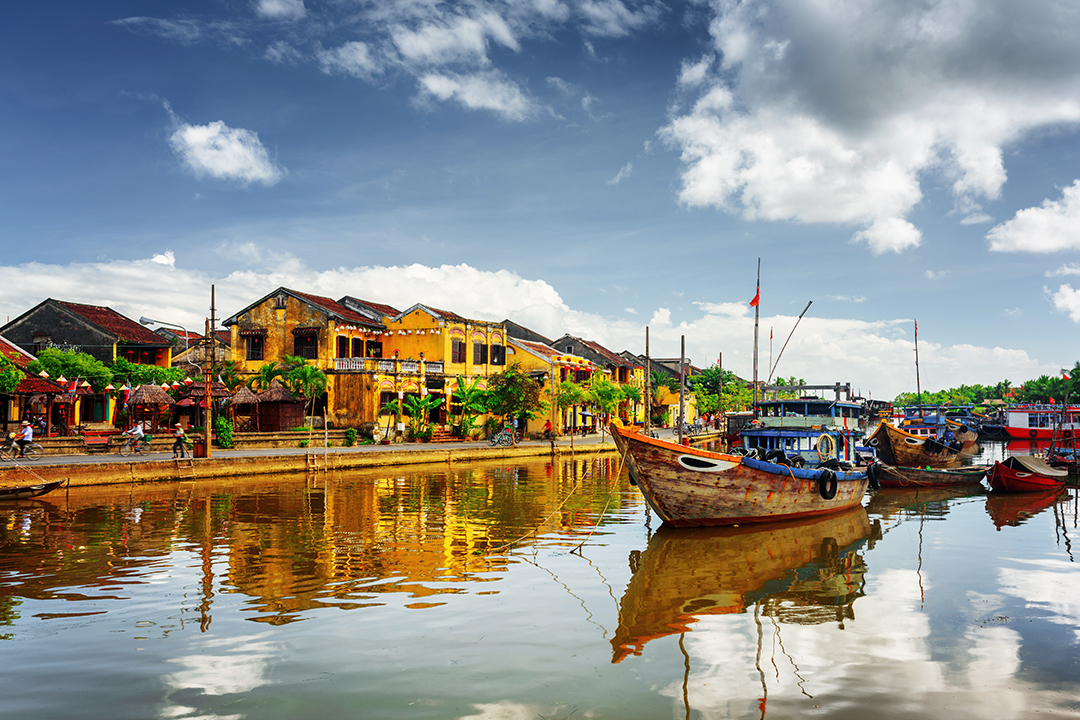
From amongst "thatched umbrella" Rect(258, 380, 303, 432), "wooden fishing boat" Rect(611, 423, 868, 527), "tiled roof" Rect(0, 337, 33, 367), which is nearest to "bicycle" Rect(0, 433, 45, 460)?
"tiled roof" Rect(0, 337, 33, 367)

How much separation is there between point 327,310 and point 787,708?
41503mm

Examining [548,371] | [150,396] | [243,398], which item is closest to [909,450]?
[548,371]

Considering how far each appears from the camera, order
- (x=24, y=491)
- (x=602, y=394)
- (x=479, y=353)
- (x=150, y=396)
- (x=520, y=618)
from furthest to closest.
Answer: (x=602, y=394) < (x=479, y=353) < (x=150, y=396) < (x=24, y=491) < (x=520, y=618)

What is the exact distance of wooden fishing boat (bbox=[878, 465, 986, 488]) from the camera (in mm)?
30203

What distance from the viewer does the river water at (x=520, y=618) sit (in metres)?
7.80

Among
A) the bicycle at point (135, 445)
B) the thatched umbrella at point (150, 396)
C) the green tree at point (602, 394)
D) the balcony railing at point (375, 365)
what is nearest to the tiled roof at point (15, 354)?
the thatched umbrella at point (150, 396)

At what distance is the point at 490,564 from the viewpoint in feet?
46.6

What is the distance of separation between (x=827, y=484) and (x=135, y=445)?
27.6 m

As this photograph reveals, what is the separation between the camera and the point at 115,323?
4591cm

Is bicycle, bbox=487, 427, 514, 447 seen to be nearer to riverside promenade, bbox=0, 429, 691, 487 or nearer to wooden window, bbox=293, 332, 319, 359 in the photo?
riverside promenade, bbox=0, 429, 691, 487

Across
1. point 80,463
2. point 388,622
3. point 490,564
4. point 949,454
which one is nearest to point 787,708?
point 388,622

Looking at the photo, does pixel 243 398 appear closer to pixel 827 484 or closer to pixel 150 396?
pixel 150 396

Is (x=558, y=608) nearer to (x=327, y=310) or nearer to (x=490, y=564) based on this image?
(x=490, y=564)

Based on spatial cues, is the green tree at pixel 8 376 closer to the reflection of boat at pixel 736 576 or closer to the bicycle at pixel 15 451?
the bicycle at pixel 15 451
